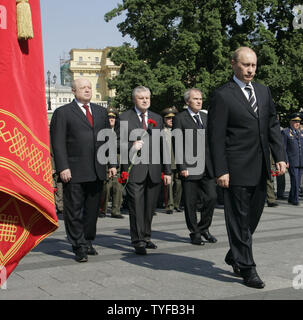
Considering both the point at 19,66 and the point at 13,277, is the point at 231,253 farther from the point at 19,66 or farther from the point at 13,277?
the point at 19,66

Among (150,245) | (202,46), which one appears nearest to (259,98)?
(150,245)

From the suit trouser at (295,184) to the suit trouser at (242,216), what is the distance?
7816 millimetres

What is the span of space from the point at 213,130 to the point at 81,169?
2.01m

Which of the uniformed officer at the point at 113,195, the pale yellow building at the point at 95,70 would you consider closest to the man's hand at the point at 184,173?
the uniformed officer at the point at 113,195

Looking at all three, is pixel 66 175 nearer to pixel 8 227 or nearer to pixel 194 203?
pixel 194 203

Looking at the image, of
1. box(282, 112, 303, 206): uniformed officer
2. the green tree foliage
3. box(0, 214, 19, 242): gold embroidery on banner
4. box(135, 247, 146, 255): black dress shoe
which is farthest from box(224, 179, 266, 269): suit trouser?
the green tree foliage

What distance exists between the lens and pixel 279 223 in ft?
29.9

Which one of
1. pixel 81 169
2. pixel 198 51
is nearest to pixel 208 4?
pixel 198 51

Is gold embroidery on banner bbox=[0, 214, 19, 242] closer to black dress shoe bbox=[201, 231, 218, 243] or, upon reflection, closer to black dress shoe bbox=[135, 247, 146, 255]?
black dress shoe bbox=[135, 247, 146, 255]

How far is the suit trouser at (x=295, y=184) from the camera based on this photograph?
41.3 ft

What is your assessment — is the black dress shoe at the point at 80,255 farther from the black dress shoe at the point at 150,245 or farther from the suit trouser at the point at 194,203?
the suit trouser at the point at 194,203

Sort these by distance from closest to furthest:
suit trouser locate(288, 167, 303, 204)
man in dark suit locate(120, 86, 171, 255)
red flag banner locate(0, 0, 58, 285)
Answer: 1. red flag banner locate(0, 0, 58, 285)
2. man in dark suit locate(120, 86, 171, 255)
3. suit trouser locate(288, 167, 303, 204)

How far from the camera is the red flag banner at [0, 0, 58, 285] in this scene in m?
2.75

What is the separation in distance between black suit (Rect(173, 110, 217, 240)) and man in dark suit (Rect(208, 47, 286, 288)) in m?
2.35
